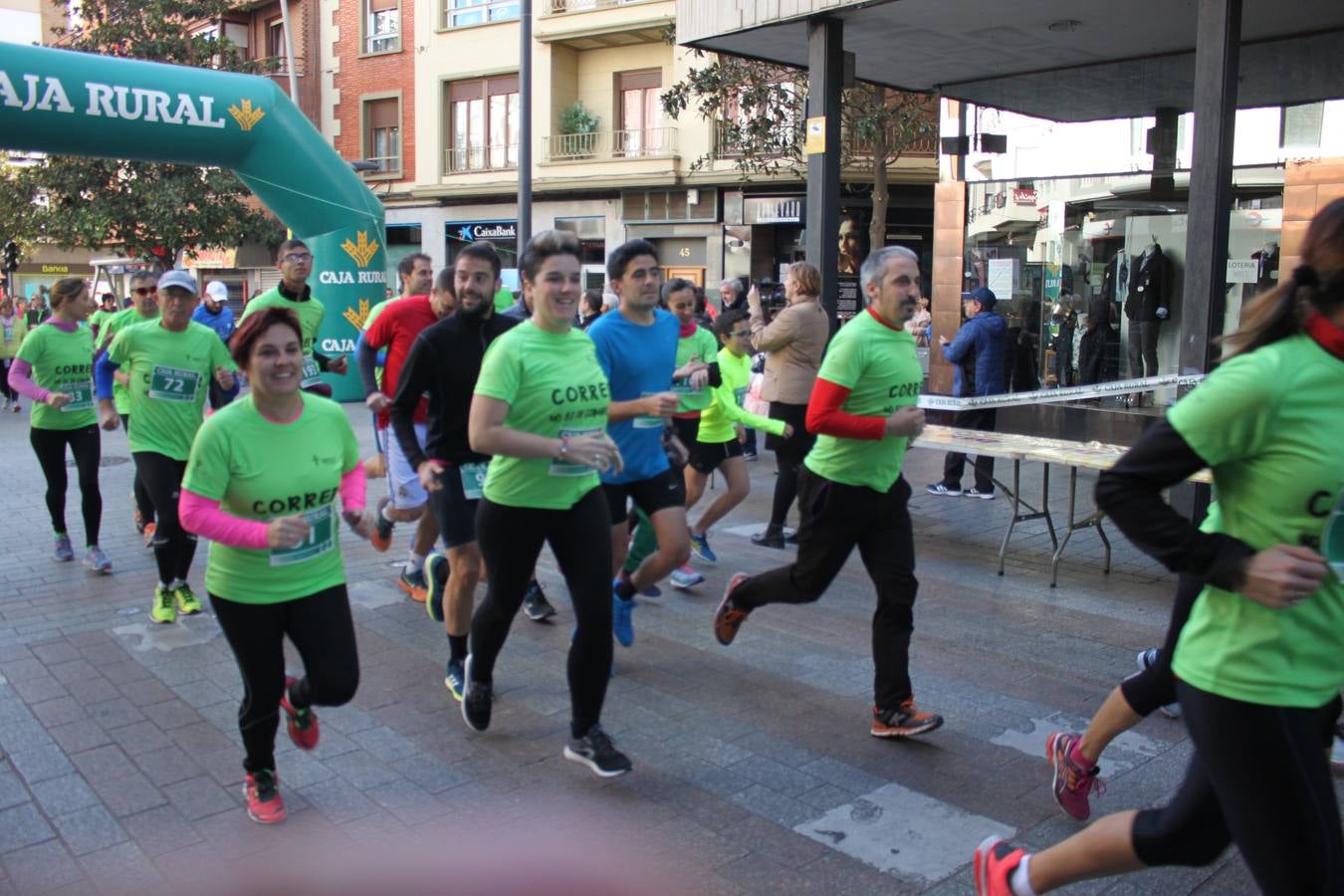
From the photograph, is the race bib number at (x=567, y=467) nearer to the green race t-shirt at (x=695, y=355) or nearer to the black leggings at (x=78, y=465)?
the green race t-shirt at (x=695, y=355)

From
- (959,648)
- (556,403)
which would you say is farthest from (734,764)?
(959,648)

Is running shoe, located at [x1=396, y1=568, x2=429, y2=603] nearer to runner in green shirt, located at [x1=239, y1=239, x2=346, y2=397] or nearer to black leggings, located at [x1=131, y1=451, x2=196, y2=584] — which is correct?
black leggings, located at [x1=131, y1=451, x2=196, y2=584]

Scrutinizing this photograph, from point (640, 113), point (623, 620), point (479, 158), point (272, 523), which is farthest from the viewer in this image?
point (479, 158)

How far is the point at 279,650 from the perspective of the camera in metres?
3.80

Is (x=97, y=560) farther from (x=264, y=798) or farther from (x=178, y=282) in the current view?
(x=264, y=798)

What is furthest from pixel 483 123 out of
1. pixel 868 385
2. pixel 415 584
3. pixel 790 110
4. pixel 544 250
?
pixel 868 385

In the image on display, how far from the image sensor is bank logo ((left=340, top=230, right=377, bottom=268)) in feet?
45.2

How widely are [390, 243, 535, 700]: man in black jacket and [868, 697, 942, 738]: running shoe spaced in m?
1.79

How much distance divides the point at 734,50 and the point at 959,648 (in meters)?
7.00

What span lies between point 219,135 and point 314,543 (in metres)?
8.54

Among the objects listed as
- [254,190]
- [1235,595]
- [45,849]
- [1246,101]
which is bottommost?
[45,849]

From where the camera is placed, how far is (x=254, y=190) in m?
12.4

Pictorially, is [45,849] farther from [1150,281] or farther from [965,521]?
Result: [1150,281]

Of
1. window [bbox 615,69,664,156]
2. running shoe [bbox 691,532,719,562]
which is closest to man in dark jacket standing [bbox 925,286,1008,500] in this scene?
running shoe [bbox 691,532,719,562]
